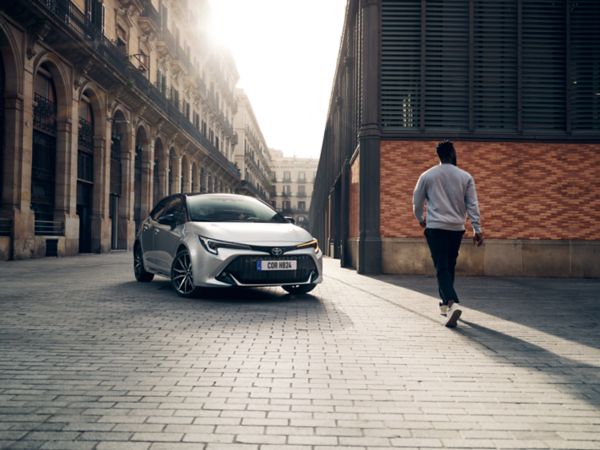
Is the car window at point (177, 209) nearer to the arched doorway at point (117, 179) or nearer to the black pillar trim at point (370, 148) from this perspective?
the black pillar trim at point (370, 148)

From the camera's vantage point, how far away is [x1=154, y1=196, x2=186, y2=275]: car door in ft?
24.5

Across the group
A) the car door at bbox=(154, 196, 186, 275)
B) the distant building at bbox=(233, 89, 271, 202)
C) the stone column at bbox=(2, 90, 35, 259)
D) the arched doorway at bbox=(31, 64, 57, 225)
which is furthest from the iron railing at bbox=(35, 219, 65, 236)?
the distant building at bbox=(233, 89, 271, 202)

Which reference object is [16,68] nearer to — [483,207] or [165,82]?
[483,207]

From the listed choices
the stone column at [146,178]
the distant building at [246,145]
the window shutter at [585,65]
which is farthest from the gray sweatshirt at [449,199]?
the distant building at [246,145]

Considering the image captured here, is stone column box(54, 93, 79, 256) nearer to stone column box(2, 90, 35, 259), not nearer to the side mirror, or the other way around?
stone column box(2, 90, 35, 259)

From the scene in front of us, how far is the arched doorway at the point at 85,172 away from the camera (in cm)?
2088

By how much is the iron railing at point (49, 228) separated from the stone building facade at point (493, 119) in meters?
10.9

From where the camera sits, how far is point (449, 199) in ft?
18.5

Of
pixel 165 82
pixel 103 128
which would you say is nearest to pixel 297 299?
pixel 103 128

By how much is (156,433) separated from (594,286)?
8864 mm

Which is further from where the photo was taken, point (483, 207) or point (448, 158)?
point (483, 207)

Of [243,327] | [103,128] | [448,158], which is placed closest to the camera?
[243,327]

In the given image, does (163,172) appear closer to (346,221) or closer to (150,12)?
(150,12)

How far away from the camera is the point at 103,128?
72.5 feet
